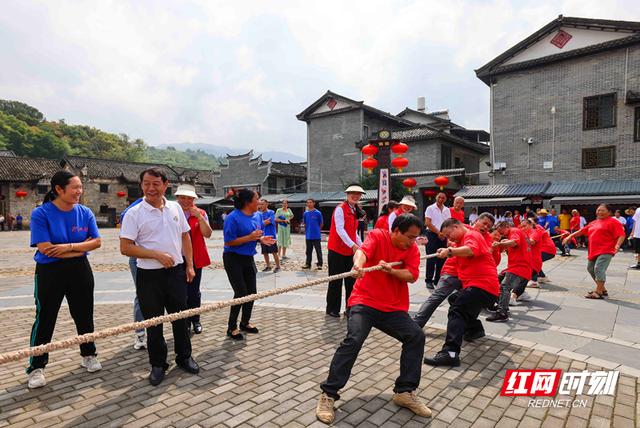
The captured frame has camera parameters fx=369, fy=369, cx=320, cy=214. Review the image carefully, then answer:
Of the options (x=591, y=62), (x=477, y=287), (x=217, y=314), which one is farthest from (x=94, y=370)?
(x=591, y=62)

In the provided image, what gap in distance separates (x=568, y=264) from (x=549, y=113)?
37.5ft

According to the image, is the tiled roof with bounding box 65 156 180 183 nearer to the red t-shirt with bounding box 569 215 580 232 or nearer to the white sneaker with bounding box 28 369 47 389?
the red t-shirt with bounding box 569 215 580 232

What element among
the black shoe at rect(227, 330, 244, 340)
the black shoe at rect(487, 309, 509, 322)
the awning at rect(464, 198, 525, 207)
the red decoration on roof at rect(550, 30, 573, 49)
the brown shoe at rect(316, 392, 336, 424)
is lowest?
the black shoe at rect(487, 309, 509, 322)

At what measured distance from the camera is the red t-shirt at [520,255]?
5.70m

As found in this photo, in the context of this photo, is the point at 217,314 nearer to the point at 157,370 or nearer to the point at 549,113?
the point at 157,370

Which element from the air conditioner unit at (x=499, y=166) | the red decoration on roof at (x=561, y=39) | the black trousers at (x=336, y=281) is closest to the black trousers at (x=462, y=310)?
the black trousers at (x=336, y=281)

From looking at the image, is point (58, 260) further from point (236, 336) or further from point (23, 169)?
point (23, 169)

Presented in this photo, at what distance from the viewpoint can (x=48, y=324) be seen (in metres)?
3.49

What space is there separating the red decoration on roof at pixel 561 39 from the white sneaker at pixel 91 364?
23.0 metres

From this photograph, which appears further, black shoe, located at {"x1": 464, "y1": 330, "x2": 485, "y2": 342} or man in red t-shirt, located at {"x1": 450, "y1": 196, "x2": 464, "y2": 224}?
man in red t-shirt, located at {"x1": 450, "y1": 196, "x2": 464, "y2": 224}

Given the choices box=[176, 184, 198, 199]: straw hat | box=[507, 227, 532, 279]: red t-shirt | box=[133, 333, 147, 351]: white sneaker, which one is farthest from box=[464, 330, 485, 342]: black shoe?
box=[133, 333, 147, 351]: white sneaker

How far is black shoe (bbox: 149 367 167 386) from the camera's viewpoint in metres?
3.47

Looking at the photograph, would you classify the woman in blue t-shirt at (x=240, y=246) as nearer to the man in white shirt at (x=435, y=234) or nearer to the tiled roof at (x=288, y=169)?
the man in white shirt at (x=435, y=234)

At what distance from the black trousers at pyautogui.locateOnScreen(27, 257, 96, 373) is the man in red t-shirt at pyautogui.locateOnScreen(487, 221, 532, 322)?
518 centimetres
